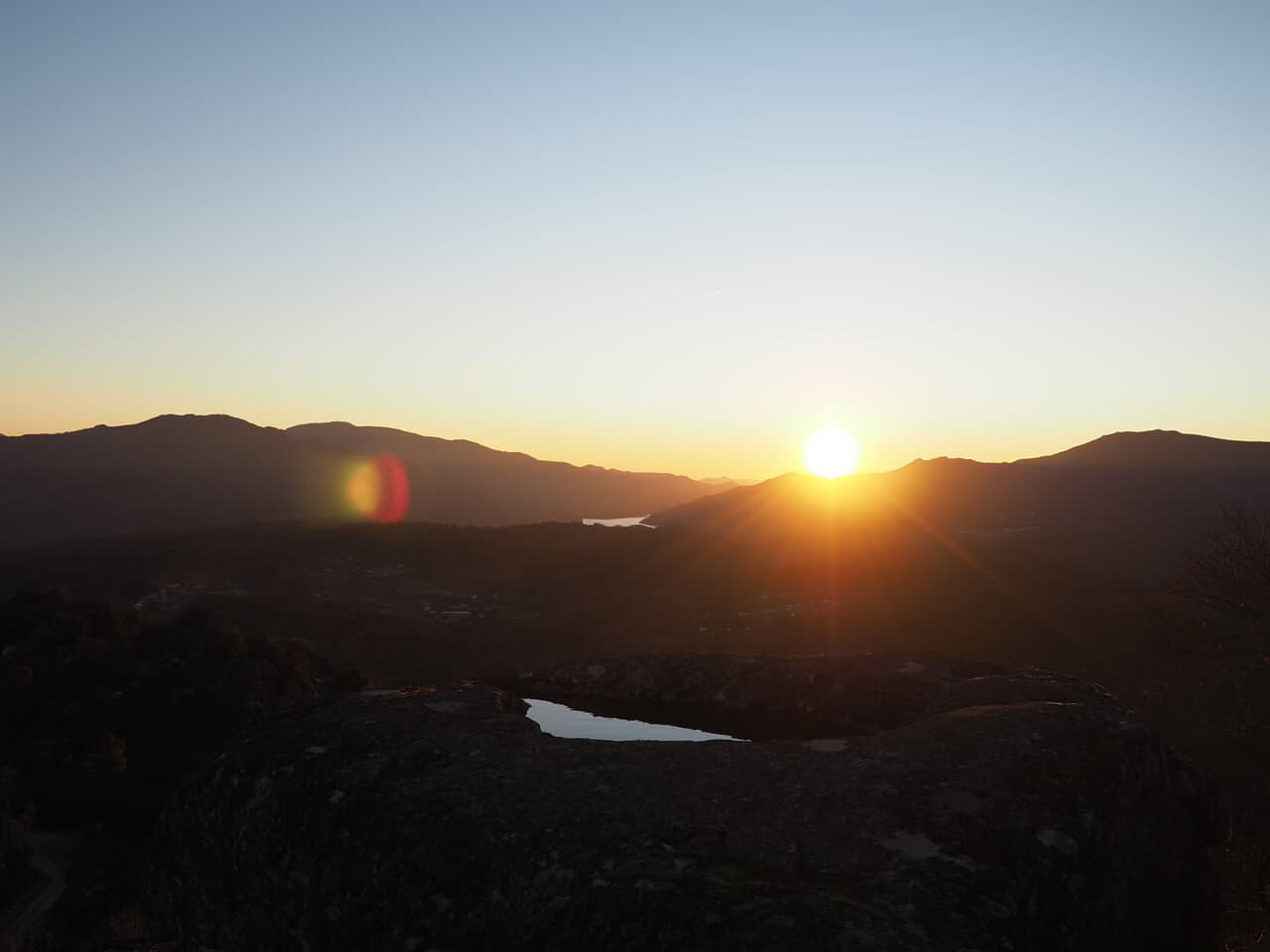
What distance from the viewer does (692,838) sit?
4.28 meters

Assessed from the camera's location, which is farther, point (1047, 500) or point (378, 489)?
point (378, 489)

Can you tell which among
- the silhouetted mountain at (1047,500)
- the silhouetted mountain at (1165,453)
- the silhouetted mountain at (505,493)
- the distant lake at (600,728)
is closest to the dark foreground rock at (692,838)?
the distant lake at (600,728)

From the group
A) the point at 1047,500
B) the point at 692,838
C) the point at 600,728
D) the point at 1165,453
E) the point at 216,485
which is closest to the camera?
the point at 692,838

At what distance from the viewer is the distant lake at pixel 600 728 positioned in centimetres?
631

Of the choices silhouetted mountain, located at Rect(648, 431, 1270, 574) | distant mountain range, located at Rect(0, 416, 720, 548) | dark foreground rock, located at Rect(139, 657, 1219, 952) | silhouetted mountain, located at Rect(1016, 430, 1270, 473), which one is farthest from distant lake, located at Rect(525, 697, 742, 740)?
silhouetted mountain, located at Rect(1016, 430, 1270, 473)

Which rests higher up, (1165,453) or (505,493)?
(1165,453)

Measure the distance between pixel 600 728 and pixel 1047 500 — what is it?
8583 centimetres

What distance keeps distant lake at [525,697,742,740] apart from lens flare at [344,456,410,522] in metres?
104

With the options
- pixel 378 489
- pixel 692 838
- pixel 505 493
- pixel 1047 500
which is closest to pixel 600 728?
pixel 692 838

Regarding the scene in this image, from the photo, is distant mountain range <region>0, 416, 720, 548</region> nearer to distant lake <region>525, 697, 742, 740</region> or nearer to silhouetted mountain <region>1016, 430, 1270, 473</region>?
silhouetted mountain <region>1016, 430, 1270, 473</region>

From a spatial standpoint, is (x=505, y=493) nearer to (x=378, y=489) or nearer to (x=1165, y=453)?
(x=378, y=489)

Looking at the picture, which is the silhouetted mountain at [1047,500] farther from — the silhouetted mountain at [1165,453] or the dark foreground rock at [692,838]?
the dark foreground rock at [692,838]

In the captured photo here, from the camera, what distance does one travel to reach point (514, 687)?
8156 millimetres

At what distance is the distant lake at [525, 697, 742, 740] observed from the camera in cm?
631
